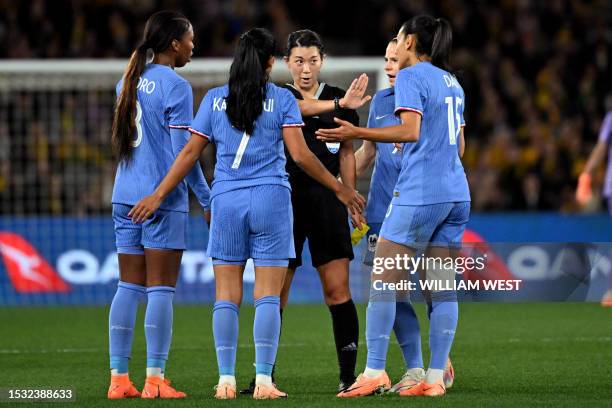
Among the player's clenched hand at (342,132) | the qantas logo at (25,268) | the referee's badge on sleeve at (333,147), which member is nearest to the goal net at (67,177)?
the qantas logo at (25,268)

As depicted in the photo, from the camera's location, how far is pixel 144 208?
6723mm

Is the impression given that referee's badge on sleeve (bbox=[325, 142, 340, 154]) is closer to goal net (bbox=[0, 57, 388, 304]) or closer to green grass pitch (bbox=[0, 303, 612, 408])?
green grass pitch (bbox=[0, 303, 612, 408])

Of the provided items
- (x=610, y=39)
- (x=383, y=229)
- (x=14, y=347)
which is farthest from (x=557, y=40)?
(x=383, y=229)

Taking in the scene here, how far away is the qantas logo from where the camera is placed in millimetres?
13953

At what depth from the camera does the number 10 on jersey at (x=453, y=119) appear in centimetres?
677

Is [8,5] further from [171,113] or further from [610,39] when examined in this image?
[171,113]

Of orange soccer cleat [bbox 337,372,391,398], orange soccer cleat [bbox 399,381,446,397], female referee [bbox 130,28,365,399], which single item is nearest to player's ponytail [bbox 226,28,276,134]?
female referee [bbox 130,28,365,399]

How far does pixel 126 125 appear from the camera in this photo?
22.7 ft

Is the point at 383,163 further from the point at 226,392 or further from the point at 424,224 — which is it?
the point at 226,392

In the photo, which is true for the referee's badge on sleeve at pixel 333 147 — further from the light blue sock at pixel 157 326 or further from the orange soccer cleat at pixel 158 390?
the orange soccer cleat at pixel 158 390

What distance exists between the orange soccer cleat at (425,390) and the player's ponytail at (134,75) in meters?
2.04

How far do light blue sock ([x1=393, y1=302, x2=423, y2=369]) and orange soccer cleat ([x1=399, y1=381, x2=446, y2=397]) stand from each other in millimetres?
412

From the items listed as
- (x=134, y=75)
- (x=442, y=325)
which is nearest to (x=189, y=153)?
(x=134, y=75)

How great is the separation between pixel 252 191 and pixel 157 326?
97cm
